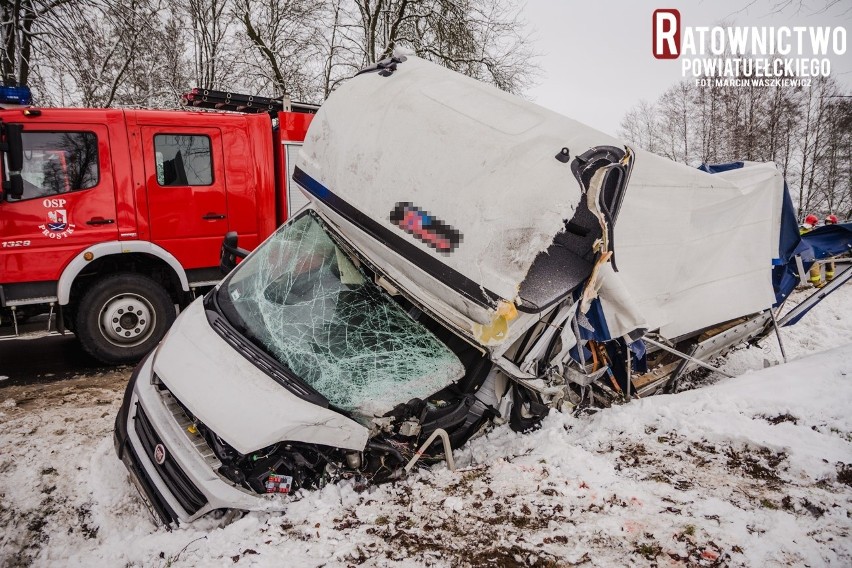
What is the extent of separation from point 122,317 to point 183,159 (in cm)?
198

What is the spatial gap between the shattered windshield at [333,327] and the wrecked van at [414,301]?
0.04 ft

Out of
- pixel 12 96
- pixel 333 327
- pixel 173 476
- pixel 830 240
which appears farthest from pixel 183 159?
pixel 830 240

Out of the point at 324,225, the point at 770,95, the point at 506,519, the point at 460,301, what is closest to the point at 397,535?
the point at 506,519

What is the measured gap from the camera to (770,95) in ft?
98.6

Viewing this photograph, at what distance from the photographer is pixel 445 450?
2773 mm

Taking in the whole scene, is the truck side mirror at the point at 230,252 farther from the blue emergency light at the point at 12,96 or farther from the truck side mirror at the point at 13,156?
the blue emergency light at the point at 12,96

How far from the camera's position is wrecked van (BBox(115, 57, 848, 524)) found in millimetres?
2434

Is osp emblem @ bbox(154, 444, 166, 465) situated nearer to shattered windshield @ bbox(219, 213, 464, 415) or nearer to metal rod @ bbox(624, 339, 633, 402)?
shattered windshield @ bbox(219, 213, 464, 415)

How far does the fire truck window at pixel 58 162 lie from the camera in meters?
5.27

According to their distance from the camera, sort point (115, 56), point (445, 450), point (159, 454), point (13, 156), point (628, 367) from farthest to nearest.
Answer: point (115, 56), point (13, 156), point (628, 367), point (445, 450), point (159, 454)

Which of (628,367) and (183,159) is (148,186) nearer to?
(183,159)

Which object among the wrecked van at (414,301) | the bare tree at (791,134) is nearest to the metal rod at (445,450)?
the wrecked van at (414,301)

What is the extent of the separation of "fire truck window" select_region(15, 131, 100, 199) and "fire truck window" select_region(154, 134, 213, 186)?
638 millimetres

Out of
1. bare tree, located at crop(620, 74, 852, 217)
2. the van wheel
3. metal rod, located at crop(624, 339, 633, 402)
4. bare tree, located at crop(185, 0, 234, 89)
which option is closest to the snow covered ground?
metal rod, located at crop(624, 339, 633, 402)
